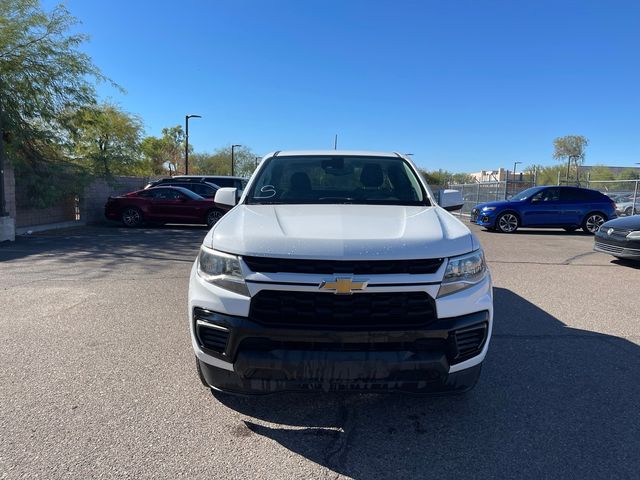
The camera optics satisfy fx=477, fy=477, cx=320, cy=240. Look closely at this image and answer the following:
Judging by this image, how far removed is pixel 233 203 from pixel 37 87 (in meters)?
12.8

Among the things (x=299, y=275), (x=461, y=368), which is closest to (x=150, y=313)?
(x=299, y=275)

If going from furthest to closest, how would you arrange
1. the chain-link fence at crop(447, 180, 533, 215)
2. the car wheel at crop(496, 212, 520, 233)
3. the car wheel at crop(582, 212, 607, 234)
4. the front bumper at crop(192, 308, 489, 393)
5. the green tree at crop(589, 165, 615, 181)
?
the green tree at crop(589, 165, 615, 181)
the chain-link fence at crop(447, 180, 533, 215)
the car wheel at crop(582, 212, 607, 234)
the car wheel at crop(496, 212, 520, 233)
the front bumper at crop(192, 308, 489, 393)

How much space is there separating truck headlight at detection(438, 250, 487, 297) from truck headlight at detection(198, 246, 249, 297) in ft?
3.82

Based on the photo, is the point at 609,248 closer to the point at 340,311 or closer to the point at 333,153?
the point at 333,153

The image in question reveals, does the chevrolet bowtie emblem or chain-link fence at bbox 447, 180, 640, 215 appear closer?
the chevrolet bowtie emblem

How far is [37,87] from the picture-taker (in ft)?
46.4

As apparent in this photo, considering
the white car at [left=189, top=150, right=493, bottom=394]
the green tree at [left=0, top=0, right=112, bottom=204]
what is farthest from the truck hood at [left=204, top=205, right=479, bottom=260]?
the green tree at [left=0, top=0, right=112, bottom=204]

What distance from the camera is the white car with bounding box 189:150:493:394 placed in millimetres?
2672

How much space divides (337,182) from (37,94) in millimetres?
13547

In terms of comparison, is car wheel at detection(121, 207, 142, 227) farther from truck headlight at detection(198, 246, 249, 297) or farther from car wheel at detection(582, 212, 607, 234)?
car wheel at detection(582, 212, 607, 234)

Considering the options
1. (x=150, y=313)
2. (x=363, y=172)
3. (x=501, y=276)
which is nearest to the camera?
(x=363, y=172)

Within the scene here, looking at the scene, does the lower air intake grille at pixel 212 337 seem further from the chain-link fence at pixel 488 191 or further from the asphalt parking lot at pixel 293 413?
the chain-link fence at pixel 488 191

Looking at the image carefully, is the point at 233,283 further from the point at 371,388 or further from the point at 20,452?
the point at 20,452

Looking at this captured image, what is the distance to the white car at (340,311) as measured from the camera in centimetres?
267
